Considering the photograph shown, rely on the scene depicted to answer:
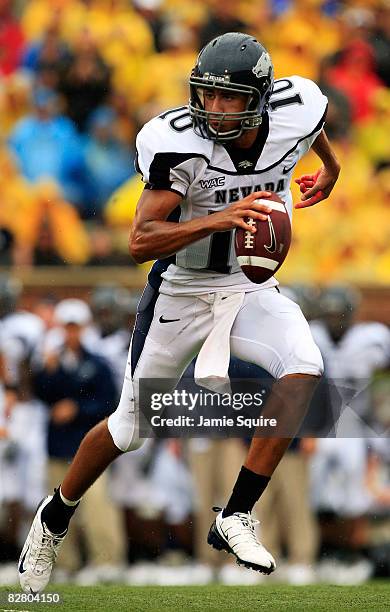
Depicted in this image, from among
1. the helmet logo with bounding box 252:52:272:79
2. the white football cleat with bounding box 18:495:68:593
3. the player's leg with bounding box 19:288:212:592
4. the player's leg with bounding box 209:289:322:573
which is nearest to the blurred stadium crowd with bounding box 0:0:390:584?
the player's leg with bounding box 19:288:212:592

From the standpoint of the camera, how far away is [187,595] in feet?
15.3

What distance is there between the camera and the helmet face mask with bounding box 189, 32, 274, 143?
3.84 m

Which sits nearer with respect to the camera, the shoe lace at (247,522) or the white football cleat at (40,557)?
the shoe lace at (247,522)

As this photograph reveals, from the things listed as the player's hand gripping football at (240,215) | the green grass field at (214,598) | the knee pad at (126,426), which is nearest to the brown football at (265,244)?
the player's hand gripping football at (240,215)

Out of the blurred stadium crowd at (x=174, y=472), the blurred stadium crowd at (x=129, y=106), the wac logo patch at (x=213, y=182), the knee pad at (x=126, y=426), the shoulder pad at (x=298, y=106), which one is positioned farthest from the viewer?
the blurred stadium crowd at (x=129, y=106)

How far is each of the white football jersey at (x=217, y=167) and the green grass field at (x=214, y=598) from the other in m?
1.14

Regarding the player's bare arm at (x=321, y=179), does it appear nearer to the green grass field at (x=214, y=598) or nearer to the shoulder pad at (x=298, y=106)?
the shoulder pad at (x=298, y=106)

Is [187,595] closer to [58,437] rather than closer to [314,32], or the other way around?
[58,437]

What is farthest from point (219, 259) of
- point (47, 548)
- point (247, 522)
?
point (47, 548)

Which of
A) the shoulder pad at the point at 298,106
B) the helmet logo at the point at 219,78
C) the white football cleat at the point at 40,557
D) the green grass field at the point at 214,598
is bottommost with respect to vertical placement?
the green grass field at the point at 214,598

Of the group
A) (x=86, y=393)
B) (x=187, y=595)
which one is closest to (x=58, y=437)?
(x=86, y=393)

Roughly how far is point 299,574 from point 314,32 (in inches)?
162

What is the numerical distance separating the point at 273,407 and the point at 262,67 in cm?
111

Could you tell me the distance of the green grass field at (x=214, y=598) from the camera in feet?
13.9
